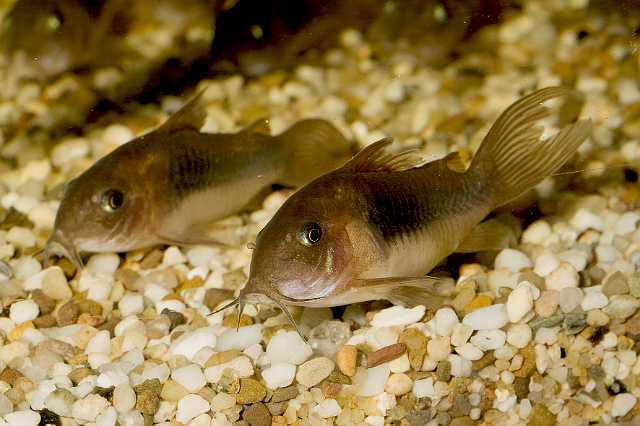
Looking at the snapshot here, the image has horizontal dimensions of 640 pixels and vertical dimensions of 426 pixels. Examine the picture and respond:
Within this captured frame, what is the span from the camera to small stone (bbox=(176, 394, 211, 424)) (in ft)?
8.23

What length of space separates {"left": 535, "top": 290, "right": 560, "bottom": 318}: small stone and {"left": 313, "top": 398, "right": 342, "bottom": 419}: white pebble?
0.98 metres

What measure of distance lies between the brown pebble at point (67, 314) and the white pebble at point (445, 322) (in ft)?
5.67

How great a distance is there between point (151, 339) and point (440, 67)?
10.4 feet

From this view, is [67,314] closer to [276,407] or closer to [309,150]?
[276,407]

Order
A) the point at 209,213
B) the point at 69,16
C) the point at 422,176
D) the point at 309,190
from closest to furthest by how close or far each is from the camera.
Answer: the point at 309,190
the point at 422,176
the point at 209,213
the point at 69,16

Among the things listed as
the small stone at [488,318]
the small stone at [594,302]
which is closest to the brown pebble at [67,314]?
the small stone at [488,318]

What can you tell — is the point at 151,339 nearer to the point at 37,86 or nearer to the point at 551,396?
the point at 551,396

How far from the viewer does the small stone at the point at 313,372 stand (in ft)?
8.43

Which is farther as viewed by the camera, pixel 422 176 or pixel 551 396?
pixel 422 176

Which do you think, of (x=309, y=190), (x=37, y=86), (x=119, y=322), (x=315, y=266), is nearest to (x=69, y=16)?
(x=37, y=86)

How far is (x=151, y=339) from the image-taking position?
300 cm

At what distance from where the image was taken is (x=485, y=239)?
317 cm

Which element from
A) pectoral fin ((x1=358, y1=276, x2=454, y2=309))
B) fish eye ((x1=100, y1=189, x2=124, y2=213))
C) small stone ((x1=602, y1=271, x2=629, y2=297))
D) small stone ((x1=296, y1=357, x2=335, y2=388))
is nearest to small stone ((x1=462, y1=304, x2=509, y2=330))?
pectoral fin ((x1=358, y1=276, x2=454, y2=309))

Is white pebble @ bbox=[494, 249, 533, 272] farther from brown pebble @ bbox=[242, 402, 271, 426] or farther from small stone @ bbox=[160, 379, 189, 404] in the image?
small stone @ bbox=[160, 379, 189, 404]
